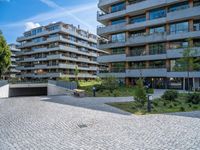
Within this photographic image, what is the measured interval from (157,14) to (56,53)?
33286 millimetres

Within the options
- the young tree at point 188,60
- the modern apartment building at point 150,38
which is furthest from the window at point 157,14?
the young tree at point 188,60

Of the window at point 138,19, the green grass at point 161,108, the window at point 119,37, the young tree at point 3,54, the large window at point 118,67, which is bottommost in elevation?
the green grass at point 161,108

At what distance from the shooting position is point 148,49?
38.1 meters

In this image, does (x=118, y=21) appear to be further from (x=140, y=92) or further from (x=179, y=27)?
(x=140, y=92)

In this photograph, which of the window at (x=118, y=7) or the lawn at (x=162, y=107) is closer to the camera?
the lawn at (x=162, y=107)

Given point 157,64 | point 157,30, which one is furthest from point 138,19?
point 157,64

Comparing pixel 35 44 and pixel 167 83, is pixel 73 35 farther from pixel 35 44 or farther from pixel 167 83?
pixel 167 83

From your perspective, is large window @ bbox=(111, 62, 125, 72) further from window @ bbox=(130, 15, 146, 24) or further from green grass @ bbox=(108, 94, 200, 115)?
green grass @ bbox=(108, 94, 200, 115)

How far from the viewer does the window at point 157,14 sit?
118 ft

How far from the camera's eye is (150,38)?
36.7 meters

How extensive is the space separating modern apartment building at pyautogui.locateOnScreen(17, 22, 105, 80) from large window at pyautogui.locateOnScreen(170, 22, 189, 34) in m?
32.9

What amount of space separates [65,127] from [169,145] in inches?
205

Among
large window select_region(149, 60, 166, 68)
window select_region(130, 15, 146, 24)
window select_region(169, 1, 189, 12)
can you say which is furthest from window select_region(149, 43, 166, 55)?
window select_region(169, 1, 189, 12)

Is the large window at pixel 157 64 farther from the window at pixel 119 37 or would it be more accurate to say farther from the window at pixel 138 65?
the window at pixel 119 37
